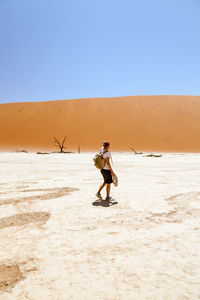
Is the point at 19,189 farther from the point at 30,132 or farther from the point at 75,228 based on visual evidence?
the point at 30,132

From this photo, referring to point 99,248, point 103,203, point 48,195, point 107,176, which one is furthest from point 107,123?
point 99,248

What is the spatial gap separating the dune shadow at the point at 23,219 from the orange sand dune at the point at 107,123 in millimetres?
29468

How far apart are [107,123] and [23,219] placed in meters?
39.2

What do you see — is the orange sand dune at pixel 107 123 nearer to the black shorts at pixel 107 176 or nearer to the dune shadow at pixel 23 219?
the black shorts at pixel 107 176

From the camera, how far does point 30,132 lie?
40.7m

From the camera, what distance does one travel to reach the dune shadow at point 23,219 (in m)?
3.64

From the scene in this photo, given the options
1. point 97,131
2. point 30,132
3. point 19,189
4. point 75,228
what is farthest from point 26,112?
point 75,228

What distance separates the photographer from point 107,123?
1673 inches

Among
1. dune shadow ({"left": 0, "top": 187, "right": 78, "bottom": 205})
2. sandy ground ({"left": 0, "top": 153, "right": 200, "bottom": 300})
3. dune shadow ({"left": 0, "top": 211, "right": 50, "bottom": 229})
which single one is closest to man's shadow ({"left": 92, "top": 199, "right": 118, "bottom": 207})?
sandy ground ({"left": 0, "top": 153, "right": 200, "bottom": 300})

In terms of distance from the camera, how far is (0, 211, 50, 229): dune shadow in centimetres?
364

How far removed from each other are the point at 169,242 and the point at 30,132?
39.9 meters

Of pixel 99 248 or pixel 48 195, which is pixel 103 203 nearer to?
pixel 48 195

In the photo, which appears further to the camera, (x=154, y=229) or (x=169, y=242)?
(x=154, y=229)

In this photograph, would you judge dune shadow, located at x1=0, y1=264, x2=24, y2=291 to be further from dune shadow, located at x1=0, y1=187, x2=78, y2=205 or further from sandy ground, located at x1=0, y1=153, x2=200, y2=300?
dune shadow, located at x1=0, y1=187, x2=78, y2=205
